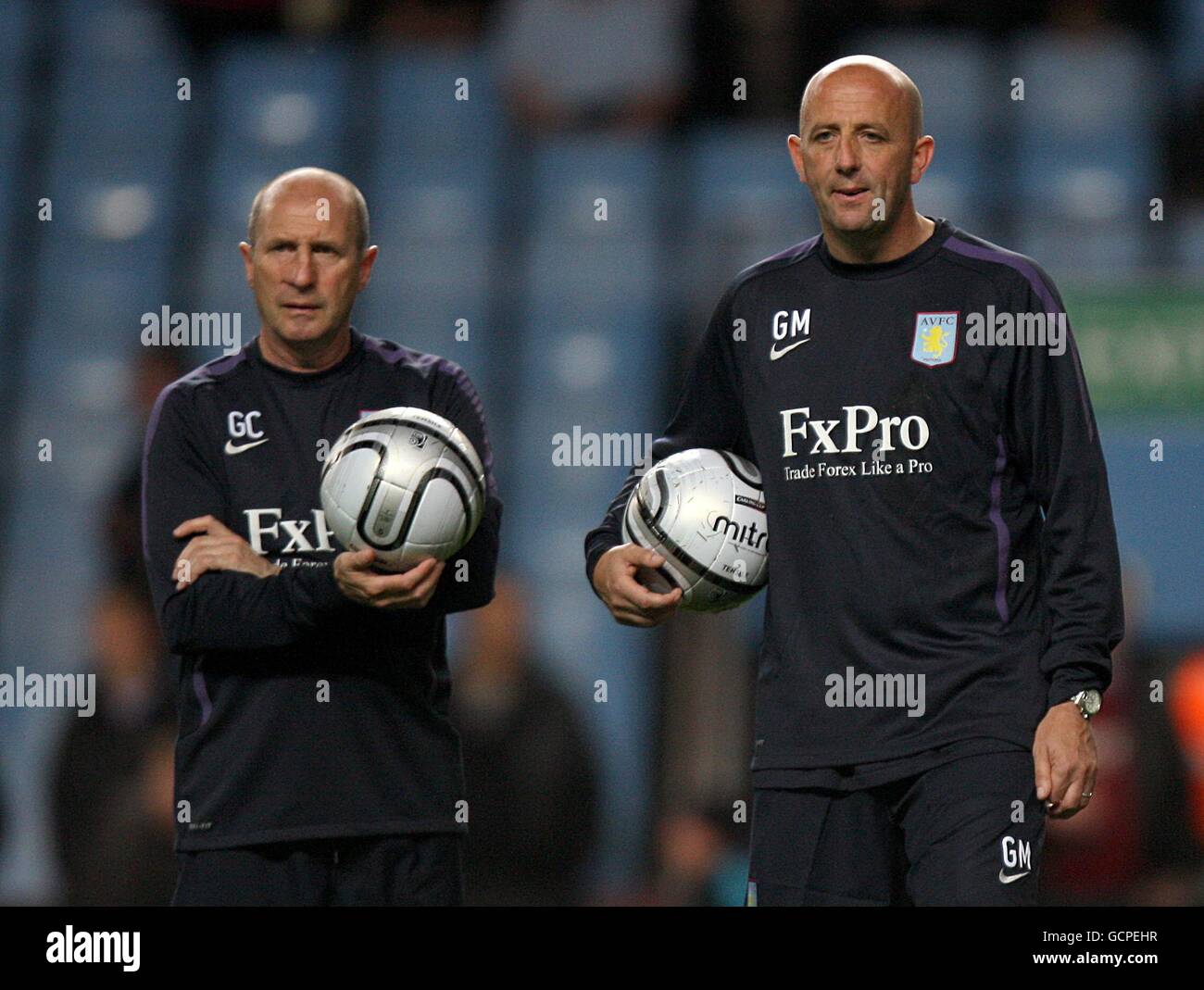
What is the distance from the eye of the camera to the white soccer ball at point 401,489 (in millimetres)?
3514

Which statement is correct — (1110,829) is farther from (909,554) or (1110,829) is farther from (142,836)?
(909,554)

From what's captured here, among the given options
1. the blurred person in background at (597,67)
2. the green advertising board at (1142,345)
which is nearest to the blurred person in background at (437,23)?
the blurred person in background at (597,67)

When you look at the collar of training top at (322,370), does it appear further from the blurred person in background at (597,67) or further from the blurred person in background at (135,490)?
the blurred person in background at (597,67)

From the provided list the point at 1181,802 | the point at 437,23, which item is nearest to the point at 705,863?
the point at 1181,802

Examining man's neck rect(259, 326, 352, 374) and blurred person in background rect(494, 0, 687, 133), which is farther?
blurred person in background rect(494, 0, 687, 133)

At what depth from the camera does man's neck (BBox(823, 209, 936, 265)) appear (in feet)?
11.7

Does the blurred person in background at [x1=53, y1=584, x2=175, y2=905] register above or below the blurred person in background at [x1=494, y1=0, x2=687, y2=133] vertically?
below

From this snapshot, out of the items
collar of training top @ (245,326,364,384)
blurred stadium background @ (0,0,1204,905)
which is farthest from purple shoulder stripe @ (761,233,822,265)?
blurred stadium background @ (0,0,1204,905)

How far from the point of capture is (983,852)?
3240mm

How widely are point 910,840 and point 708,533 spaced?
0.65 m

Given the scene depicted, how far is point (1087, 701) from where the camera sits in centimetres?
329

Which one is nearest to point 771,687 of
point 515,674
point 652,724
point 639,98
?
point 515,674

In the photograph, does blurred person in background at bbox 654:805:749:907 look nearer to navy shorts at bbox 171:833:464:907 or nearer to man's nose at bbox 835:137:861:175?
navy shorts at bbox 171:833:464:907

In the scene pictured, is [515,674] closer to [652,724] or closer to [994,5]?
[652,724]
